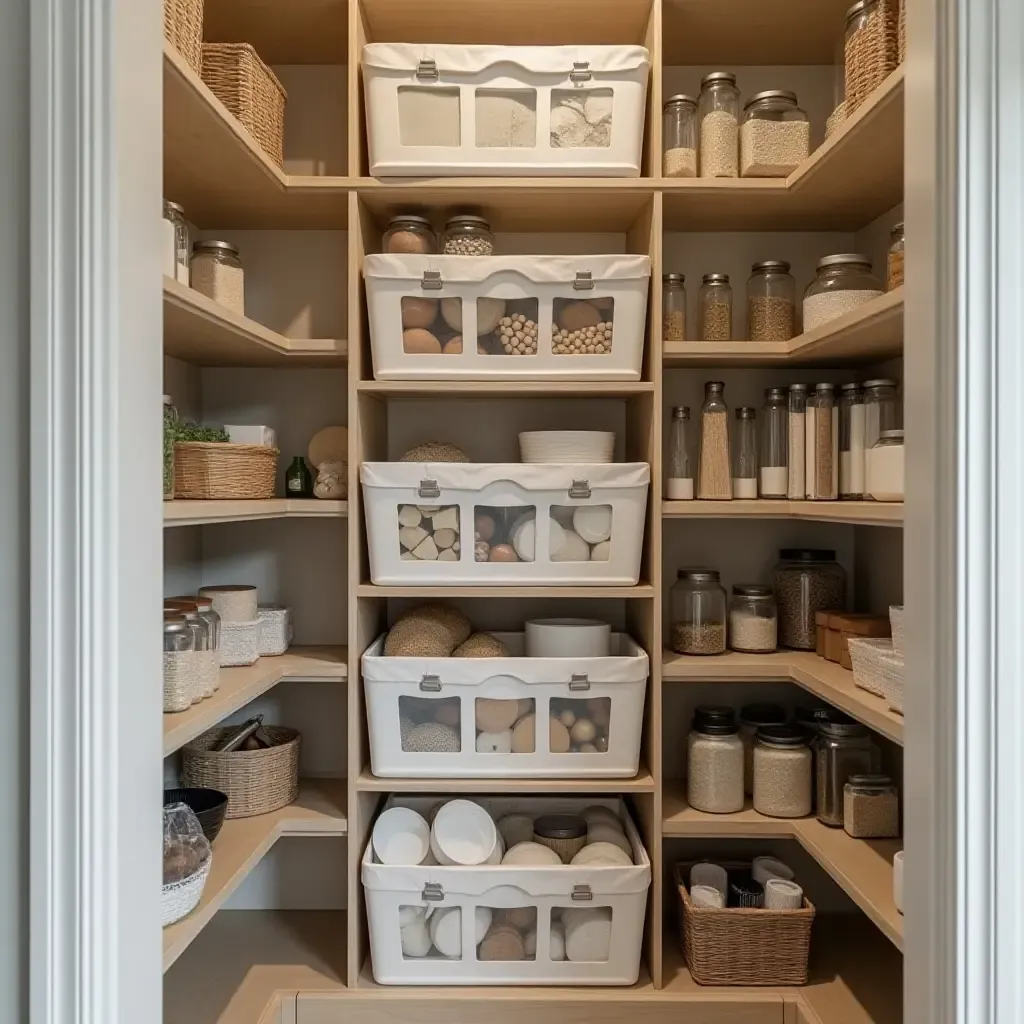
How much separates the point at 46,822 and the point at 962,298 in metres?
1.23

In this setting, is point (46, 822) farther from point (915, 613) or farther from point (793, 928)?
point (793, 928)

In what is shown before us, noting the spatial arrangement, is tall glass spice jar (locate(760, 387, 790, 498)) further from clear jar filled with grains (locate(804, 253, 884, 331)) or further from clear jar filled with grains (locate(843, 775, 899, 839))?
clear jar filled with grains (locate(843, 775, 899, 839))

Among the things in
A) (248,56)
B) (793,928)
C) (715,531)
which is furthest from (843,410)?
(248,56)

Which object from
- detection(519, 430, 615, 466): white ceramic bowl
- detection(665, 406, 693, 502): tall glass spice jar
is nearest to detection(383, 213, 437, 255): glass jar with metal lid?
detection(519, 430, 615, 466): white ceramic bowl

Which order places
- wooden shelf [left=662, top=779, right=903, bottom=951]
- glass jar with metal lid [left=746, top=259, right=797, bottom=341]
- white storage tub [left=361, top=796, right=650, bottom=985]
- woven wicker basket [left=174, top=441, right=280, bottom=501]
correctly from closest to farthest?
wooden shelf [left=662, top=779, right=903, bottom=951]
woven wicker basket [left=174, top=441, right=280, bottom=501]
white storage tub [left=361, top=796, right=650, bottom=985]
glass jar with metal lid [left=746, top=259, right=797, bottom=341]

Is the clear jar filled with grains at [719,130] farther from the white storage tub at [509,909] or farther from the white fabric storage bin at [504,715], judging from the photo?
the white storage tub at [509,909]

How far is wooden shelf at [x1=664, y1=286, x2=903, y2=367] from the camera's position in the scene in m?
1.66

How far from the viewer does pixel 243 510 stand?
5.80 feet

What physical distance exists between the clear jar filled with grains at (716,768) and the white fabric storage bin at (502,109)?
1251mm

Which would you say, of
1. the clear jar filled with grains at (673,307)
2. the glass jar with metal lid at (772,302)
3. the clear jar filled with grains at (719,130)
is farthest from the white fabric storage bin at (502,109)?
the glass jar with metal lid at (772,302)

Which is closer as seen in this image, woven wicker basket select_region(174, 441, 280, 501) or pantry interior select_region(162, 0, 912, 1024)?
woven wicker basket select_region(174, 441, 280, 501)

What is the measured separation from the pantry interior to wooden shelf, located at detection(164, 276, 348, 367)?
1cm

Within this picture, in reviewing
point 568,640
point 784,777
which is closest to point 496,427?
point 568,640

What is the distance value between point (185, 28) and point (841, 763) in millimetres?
1878
